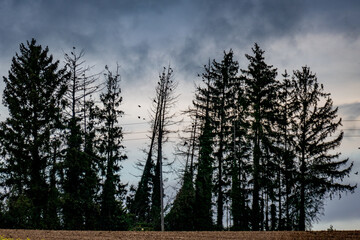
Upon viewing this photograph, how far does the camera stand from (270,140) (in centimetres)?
3075

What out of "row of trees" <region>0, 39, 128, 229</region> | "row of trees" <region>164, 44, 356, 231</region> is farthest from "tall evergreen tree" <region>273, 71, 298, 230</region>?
"row of trees" <region>0, 39, 128, 229</region>

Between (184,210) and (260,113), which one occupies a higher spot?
(260,113)

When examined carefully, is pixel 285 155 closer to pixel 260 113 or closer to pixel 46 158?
pixel 260 113

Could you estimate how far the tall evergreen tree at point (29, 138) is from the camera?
25.1 metres

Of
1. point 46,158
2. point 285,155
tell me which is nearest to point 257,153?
point 285,155

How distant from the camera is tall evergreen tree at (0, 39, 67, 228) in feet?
82.2

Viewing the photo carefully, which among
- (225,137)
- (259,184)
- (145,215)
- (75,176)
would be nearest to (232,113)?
(225,137)

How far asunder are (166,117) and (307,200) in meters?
13.0

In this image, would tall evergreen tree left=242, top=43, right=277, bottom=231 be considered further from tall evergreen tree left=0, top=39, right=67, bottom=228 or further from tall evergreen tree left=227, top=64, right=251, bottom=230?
tall evergreen tree left=0, top=39, right=67, bottom=228

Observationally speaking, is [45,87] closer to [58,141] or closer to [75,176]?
[58,141]

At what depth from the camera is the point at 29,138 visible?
26.4 m

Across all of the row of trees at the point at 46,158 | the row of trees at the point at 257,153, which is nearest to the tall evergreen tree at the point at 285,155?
the row of trees at the point at 257,153

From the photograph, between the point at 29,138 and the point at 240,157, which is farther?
the point at 240,157

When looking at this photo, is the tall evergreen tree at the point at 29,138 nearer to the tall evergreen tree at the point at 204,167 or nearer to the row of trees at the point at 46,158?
the row of trees at the point at 46,158
